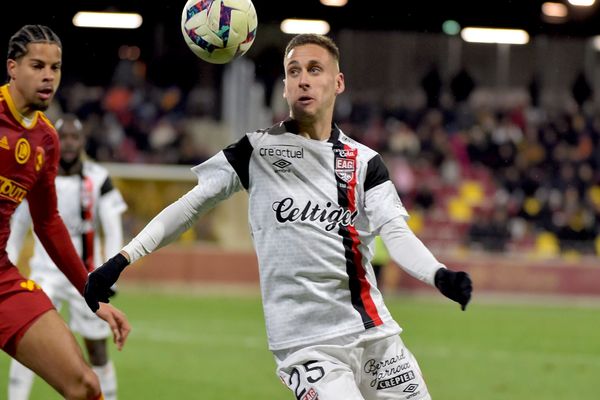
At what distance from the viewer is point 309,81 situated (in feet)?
14.0

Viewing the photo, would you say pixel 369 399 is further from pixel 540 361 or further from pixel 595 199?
pixel 595 199

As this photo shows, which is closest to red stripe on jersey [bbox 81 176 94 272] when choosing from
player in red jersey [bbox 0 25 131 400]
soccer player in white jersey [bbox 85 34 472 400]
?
player in red jersey [bbox 0 25 131 400]

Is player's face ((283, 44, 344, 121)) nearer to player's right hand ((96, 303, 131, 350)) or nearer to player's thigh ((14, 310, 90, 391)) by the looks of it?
player's right hand ((96, 303, 131, 350))

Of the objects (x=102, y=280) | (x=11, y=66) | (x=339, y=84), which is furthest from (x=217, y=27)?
(x=102, y=280)

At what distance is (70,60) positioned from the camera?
25891 mm

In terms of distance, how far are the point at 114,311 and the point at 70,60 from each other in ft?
72.0

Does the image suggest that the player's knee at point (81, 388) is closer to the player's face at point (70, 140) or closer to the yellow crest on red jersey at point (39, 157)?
the yellow crest on red jersey at point (39, 157)

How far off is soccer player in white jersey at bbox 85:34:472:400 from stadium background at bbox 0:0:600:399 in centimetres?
489

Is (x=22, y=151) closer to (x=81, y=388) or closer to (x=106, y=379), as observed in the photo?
(x=81, y=388)

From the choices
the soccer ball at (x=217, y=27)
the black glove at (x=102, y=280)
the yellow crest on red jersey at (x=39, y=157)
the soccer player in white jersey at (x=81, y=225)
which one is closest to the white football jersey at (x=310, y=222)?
the black glove at (x=102, y=280)

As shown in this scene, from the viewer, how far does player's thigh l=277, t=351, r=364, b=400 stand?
13.1 ft

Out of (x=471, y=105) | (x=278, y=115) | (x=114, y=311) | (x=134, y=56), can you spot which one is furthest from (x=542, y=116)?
(x=114, y=311)

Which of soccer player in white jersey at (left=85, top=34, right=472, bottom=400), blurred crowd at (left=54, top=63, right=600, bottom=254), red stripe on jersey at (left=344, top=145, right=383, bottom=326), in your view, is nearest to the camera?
soccer player in white jersey at (left=85, top=34, right=472, bottom=400)

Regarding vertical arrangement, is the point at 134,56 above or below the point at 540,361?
above
